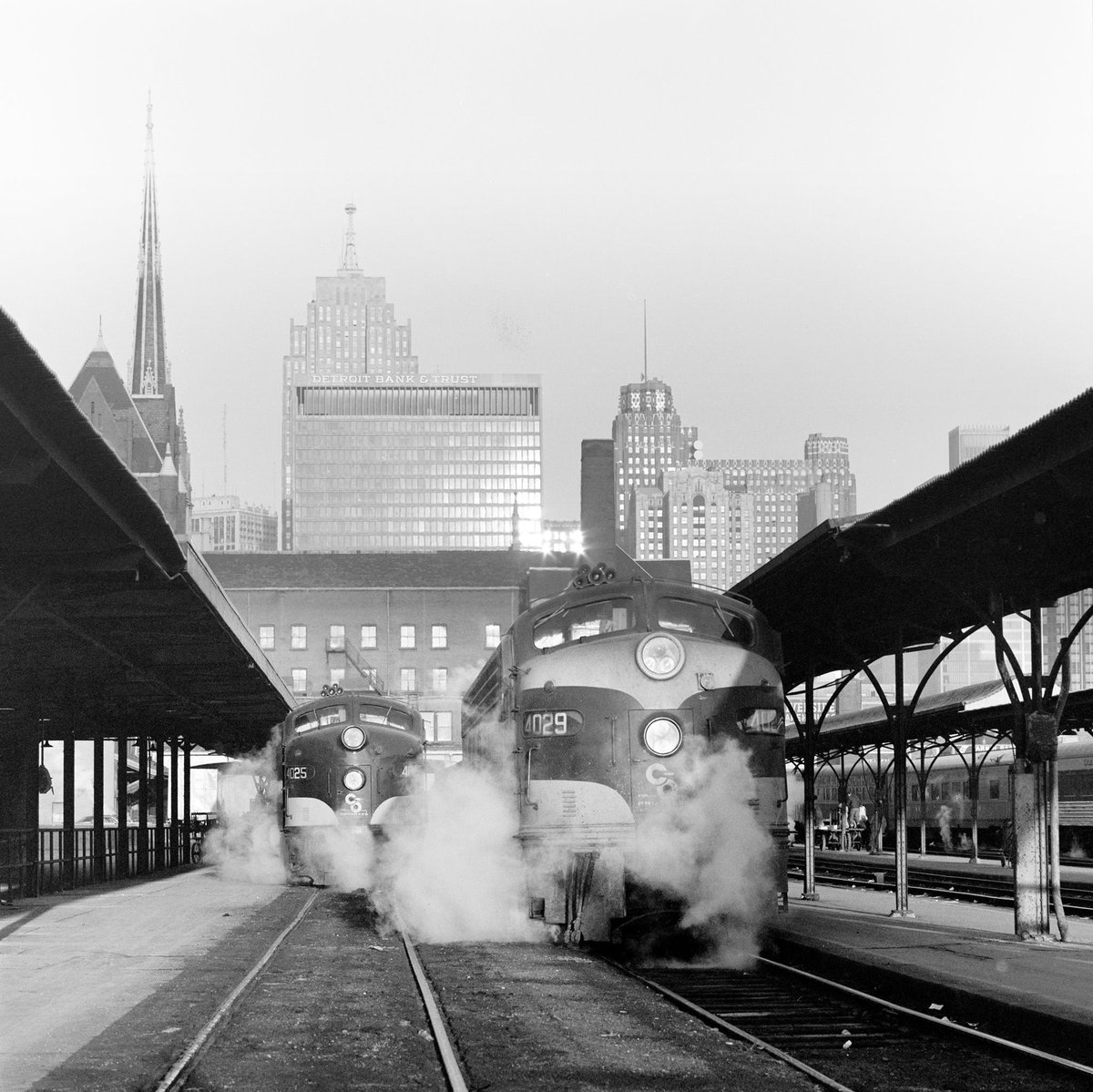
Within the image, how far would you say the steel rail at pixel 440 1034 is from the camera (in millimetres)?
8953

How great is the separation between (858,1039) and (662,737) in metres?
4.27

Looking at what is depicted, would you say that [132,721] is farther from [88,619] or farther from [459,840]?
[459,840]

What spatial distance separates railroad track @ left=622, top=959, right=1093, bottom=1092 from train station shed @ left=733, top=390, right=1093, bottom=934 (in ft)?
14.3

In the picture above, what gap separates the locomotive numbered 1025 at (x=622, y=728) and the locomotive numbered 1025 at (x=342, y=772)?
12056mm

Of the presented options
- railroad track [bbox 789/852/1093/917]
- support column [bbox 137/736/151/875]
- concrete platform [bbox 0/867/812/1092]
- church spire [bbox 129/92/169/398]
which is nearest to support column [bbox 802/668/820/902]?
railroad track [bbox 789/852/1093/917]

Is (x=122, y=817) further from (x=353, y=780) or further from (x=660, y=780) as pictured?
(x=660, y=780)

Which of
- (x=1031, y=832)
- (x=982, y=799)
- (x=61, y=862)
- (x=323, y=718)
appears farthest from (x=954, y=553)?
(x=982, y=799)

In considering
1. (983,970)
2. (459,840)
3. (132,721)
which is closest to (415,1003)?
(983,970)

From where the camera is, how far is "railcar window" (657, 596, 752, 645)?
→ 1515 cm

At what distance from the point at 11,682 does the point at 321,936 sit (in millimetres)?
11746

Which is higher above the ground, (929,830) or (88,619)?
(88,619)

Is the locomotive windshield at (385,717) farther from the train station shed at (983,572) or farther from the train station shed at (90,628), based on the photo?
the train station shed at (983,572)

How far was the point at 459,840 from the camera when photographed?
1881 centimetres

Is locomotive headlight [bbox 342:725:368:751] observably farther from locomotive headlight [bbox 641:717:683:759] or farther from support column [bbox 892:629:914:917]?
locomotive headlight [bbox 641:717:683:759]
